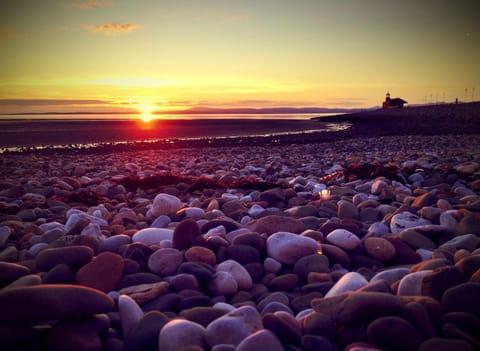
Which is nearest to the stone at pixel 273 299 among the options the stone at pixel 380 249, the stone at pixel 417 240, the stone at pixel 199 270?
the stone at pixel 199 270

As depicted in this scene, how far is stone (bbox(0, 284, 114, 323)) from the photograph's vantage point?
1.85 metres

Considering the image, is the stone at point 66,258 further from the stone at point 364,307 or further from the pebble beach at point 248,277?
the stone at point 364,307

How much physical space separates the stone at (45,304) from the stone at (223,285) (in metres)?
0.81

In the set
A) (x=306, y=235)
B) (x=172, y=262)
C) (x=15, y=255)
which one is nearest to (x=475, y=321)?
(x=306, y=235)

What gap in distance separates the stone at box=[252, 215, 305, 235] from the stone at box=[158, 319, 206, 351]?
1574 millimetres

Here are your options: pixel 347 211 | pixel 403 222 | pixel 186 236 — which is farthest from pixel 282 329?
pixel 347 211

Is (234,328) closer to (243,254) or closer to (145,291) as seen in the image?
(145,291)

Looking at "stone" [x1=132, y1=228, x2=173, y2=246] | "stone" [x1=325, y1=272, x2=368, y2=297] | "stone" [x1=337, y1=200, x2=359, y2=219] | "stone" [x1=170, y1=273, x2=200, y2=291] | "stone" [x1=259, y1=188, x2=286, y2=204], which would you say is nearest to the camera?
"stone" [x1=325, y1=272, x2=368, y2=297]

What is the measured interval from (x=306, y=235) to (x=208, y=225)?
Answer: 3.05 ft

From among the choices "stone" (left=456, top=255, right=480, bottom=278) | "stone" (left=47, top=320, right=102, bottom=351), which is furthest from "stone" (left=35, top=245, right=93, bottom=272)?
"stone" (left=456, top=255, right=480, bottom=278)

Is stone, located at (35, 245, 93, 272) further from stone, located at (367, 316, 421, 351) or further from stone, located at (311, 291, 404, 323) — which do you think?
stone, located at (367, 316, 421, 351)

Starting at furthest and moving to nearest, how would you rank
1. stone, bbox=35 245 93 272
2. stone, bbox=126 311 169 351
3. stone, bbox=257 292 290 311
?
stone, bbox=35 245 93 272, stone, bbox=257 292 290 311, stone, bbox=126 311 169 351

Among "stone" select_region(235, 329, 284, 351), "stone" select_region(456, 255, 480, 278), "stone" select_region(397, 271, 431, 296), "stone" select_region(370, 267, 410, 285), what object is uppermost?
"stone" select_region(456, 255, 480, 278)

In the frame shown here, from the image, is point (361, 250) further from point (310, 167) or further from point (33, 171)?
point (33, 171)
